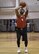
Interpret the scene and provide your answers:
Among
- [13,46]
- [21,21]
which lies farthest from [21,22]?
[13,46]

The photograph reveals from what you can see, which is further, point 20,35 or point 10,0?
point 10,0

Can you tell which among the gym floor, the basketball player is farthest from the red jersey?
the gym floor

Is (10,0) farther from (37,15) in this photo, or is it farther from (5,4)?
(37,15)

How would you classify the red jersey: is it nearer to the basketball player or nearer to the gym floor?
the basketball player

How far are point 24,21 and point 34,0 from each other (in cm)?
179

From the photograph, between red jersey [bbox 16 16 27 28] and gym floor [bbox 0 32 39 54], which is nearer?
red jersey [bbox 16 16 27 28]

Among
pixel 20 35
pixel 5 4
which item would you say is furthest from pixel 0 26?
pixel 20 35

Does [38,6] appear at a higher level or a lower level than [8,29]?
higher

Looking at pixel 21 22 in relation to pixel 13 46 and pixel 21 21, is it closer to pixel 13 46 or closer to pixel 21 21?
pixel 21 21

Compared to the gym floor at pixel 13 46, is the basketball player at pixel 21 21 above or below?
above

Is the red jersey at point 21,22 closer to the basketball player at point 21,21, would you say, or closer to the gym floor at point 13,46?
the basketball player at point 21,21

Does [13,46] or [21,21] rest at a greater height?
[21,21]

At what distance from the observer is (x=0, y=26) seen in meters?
3.73

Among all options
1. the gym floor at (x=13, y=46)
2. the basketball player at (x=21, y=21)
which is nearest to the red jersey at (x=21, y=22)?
the basketball player at (x=21, y=21)
